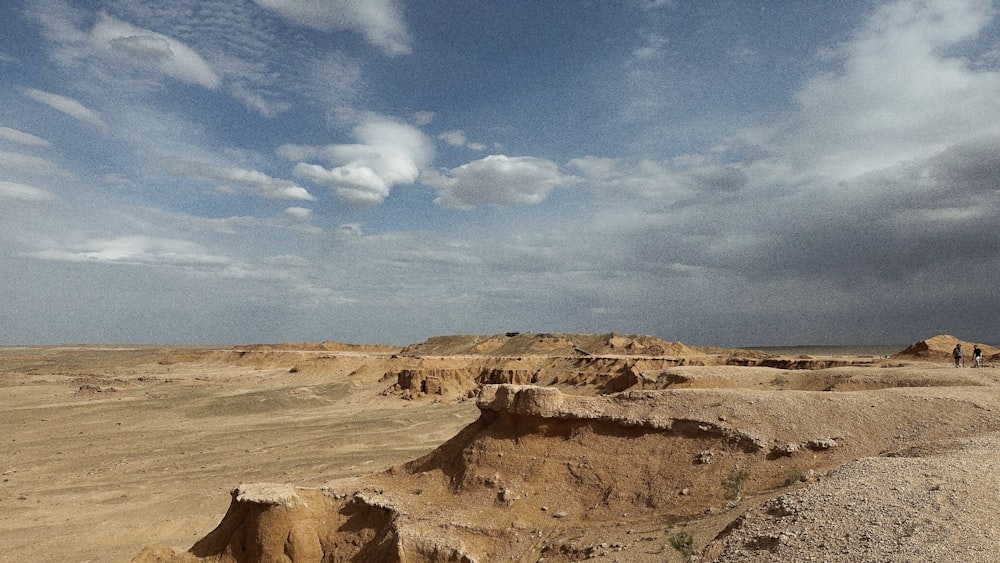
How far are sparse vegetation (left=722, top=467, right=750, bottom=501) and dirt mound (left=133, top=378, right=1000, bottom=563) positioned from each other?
38 millimetres

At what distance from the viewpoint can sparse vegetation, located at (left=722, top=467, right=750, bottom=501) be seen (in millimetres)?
8852

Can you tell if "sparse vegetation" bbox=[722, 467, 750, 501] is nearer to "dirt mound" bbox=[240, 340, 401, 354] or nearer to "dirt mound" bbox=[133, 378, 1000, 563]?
"dirt mound" bbox=[133, 378, 1000, 563]

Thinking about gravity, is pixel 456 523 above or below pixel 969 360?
below

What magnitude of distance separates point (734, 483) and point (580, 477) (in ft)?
9.46

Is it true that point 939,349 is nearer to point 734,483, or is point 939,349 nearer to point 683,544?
point 734,483

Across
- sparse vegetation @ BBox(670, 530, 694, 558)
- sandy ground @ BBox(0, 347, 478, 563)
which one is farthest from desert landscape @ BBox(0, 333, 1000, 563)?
sandy ground @ BBox(0, 347, 478, 563)

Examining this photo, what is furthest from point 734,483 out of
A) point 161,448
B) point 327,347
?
point 327,347

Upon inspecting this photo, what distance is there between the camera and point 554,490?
10758mm

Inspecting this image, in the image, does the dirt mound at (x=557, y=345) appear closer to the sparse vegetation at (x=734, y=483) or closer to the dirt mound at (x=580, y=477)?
the dirt mound at (x=580, y=477)

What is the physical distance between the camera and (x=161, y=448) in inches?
1032

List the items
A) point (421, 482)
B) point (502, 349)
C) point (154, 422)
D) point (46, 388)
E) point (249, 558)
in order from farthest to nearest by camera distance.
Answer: point (502, 349) < point (46, 388) < point (154, 422) < point (421, 482) < point (249, 558)

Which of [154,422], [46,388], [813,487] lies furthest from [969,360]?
[46,388]

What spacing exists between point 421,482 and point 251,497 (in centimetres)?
346

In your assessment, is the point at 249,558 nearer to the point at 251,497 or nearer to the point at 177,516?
the point at 251,497
